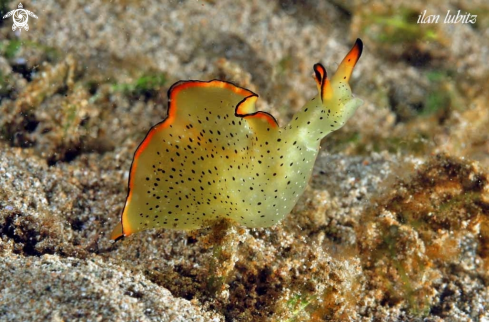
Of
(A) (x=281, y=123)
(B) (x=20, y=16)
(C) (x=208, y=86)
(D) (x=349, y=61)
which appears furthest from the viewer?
(A) (x=281, y=123)

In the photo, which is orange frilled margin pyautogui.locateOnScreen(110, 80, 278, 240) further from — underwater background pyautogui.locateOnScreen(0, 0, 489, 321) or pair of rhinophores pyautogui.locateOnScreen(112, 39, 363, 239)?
underwater background pyautogui.locateOnScreen(0, 0, 489, 321)

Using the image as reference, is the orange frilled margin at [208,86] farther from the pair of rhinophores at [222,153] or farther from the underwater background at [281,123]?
the underwater background at [281,123]

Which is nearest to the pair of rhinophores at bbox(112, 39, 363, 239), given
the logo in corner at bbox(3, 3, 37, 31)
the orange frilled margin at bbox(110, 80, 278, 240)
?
the orange frilled margin at bbox(110, 80, 278, 240)

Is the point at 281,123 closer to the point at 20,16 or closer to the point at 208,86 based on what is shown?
the point at 208,86

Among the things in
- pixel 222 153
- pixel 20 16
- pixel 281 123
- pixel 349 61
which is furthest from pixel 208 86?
pixel 20 16

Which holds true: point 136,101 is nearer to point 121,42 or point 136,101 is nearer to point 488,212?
point 121,42

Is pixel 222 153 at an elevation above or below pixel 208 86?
below
